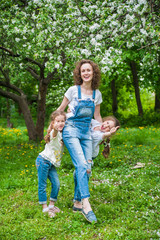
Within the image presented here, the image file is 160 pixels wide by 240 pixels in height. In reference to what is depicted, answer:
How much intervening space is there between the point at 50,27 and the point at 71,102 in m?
2.93

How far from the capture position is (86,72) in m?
3.96

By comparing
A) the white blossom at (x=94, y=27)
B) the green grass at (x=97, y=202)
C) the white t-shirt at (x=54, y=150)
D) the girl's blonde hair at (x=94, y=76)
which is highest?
the white blossom at (x=94, y=27)

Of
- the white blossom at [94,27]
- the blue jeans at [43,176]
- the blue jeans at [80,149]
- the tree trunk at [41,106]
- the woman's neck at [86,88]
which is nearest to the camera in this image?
the blue jeans at [80,149]

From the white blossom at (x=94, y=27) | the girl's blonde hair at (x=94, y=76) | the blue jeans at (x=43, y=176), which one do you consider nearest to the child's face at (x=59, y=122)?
the blue jeans at (x=43, y=176)

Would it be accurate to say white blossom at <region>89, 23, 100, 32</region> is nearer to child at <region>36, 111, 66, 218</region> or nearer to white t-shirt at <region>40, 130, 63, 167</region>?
child at <region>36, 111, 66, 218</region>

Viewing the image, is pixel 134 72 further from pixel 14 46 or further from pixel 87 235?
Result: pixel 87 235

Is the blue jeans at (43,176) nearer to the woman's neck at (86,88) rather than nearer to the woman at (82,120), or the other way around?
the woman at (82,120)

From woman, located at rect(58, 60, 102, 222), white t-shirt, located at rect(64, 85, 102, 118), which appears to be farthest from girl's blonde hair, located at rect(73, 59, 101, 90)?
white t-shirt, located at rect(64, 85, 102, 118)

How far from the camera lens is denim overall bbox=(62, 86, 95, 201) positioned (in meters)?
3.66

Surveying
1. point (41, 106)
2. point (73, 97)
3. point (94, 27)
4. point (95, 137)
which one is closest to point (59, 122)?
point (73, 97)

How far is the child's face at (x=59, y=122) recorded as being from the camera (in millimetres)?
3742

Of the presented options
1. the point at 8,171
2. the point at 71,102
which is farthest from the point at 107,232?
the point at 8,171

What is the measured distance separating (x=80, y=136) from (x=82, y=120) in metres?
0.23

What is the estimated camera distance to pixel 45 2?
22.2 feet
